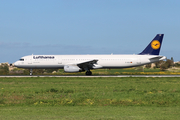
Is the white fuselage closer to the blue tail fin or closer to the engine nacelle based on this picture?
the blue tail fin

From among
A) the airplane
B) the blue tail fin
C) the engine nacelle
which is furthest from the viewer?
the blue tail fin

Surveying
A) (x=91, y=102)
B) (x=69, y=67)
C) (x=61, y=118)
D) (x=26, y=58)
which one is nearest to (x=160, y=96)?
(x=91, y=102)

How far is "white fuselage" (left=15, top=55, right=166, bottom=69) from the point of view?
137 feet

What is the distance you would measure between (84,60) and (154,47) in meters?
11.9

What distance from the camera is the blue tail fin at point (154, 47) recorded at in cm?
4316

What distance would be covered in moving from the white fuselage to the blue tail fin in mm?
1407

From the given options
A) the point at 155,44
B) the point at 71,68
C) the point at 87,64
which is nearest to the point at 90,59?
the point at 87,64

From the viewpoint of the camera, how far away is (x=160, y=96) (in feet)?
54.8

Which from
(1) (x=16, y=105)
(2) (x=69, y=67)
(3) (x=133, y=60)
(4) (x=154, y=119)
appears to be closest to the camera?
(4) (x=154, y=119)

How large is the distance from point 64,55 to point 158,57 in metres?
15.2

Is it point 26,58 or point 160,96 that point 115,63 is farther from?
point 160,96

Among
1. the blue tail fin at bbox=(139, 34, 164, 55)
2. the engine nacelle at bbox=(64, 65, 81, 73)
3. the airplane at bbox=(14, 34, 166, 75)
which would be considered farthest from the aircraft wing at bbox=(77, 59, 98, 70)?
the blue tail fin at bbox=(139, 34, 164, 55)

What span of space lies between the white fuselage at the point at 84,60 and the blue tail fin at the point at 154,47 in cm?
141

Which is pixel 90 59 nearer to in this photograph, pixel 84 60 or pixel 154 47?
pixel 84 60
